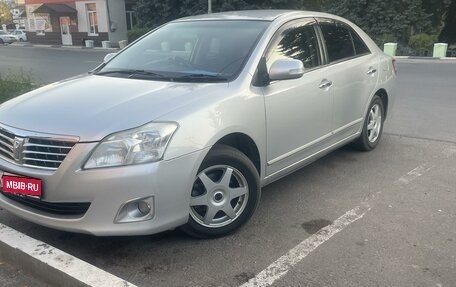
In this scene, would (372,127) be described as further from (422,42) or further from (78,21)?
(78,21)

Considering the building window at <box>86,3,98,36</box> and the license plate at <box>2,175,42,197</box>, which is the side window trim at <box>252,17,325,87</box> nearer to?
the license plate at <box>2,175,42,197</box>

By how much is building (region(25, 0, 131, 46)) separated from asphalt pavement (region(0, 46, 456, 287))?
3414 centimetres

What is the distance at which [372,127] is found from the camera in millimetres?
5582

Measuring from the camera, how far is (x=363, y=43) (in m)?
5.40

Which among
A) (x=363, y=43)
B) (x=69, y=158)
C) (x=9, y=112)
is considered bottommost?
(x=69, y=158)

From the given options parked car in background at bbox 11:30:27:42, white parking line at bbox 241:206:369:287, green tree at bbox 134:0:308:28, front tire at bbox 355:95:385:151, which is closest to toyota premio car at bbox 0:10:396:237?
white parking line at bbox 241:206:369:287

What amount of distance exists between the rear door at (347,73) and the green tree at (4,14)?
85.1 meters

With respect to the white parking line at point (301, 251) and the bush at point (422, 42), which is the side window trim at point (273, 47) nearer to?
the white parking line at point (301, 251)

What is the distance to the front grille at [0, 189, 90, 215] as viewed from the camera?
2975mm

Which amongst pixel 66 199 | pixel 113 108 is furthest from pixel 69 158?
pixel 113 108

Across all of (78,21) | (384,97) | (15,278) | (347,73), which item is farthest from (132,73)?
(78,21)

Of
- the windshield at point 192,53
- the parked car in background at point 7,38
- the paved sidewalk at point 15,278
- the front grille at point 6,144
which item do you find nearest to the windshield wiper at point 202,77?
the windshield at point 192,53

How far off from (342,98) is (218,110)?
1863 mm

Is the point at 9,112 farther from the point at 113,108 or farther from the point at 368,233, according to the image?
the point at 368,233
